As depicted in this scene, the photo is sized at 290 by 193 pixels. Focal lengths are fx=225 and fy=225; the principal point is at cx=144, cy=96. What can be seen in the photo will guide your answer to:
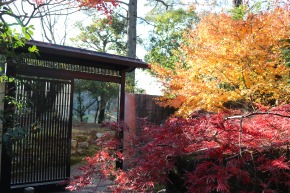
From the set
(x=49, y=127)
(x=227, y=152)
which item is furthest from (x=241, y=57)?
(x=49, y=127)

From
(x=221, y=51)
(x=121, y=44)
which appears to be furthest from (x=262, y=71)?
(x=121, y=44)

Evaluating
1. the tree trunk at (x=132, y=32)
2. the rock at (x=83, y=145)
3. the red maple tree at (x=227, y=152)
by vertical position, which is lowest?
the rock at (x=83, y=145)

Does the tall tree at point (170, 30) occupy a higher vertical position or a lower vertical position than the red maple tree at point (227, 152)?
higher

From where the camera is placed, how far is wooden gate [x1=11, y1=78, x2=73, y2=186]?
4723mm

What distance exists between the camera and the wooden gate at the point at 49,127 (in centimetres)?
472

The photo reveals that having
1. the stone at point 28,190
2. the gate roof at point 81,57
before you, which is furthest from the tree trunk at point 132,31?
the stone at point 28,190

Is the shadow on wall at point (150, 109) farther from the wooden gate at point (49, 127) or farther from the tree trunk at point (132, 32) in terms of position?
the tree trunk at point (132, 32)

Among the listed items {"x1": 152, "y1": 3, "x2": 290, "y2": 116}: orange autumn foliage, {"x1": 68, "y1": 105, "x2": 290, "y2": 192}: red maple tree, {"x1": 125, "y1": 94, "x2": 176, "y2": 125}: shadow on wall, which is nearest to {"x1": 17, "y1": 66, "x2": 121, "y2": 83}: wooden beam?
{"x1": 125, "y1": 94, "x2": 176, "y2": 125}: shadow on wall

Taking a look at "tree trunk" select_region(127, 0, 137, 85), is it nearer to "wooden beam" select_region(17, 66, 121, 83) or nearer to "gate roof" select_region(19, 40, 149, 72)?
"gate roof" select_region(19, 40, 149, 72)

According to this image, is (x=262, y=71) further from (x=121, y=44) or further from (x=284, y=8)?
(x=121, y=44)

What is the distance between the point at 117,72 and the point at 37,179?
9.97 feet

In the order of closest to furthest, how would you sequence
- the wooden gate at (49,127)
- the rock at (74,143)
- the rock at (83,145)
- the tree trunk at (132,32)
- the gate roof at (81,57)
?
the gate roof at (81,57)
the wooden gate at (49,127)
the rock at (74,143)
the rock at (83,145)
the tree trunk at (132,32)

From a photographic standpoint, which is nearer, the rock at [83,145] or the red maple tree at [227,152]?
the red maple tree at [227,152]

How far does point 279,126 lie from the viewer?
95.1 inches
